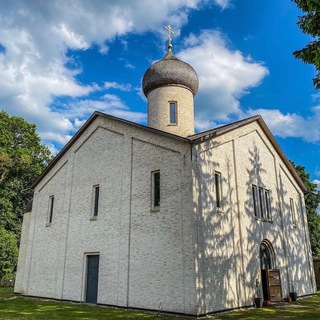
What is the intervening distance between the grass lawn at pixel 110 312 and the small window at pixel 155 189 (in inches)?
179

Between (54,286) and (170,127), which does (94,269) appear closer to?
(54,286)

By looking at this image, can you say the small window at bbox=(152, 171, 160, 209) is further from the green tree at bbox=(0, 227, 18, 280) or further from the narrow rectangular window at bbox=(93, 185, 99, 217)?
the green tree at bbox=(0, 227, 18, 280)

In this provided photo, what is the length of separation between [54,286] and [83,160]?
723 centimetres

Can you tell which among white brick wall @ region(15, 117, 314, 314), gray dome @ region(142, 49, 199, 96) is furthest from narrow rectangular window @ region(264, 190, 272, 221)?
gray dome @ region(142, 49, 199, 96)

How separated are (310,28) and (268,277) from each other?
1177 centimetres

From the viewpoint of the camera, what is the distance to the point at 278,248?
61.5ft

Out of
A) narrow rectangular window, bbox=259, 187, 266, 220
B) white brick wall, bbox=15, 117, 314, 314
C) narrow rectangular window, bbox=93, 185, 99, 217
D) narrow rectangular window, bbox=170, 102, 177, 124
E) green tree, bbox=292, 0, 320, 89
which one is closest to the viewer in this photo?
green tree, bbox=292, 0, 320, 89

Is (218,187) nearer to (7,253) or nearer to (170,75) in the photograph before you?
(170,75)

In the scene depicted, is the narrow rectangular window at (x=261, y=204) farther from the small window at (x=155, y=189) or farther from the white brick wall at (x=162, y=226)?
the small window at (x=155, y=189)

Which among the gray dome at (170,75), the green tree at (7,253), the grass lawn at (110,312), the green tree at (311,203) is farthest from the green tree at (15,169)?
the green tree at (311,203)

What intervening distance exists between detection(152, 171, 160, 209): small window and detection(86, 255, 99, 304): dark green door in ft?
15.0

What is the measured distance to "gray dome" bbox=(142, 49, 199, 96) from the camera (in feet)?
68.2

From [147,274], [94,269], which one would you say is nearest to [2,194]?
[94,269]

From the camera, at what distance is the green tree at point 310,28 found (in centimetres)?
995
